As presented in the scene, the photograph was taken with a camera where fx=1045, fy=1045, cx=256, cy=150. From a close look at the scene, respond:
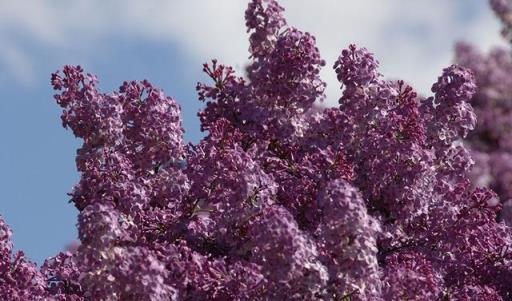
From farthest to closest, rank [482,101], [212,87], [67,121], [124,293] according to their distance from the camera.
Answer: [482,101] < [212,87] < [67,121] < [124,293]

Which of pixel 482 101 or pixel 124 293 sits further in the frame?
pixel 482 101

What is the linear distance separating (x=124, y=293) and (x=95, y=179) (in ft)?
5.98

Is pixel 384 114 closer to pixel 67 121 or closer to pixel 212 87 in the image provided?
pixel 212 87

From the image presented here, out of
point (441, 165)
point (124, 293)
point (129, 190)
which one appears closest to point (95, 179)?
point (129, 190)

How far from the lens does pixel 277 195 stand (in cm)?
987

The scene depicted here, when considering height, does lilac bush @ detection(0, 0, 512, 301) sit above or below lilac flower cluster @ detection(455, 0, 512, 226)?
below

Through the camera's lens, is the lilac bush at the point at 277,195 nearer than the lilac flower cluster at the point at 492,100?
Yes

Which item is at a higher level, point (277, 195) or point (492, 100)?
point (492, 100)

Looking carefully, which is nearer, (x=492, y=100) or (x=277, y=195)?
(x=277, y=195)

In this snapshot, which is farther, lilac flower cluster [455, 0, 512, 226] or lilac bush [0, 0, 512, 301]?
lilac flower cluster [455, 0, 512, 226]

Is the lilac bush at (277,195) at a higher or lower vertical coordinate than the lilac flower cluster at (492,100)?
lower

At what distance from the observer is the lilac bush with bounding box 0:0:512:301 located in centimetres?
819

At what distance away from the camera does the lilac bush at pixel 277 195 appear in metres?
8.19

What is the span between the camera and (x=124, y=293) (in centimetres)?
812
